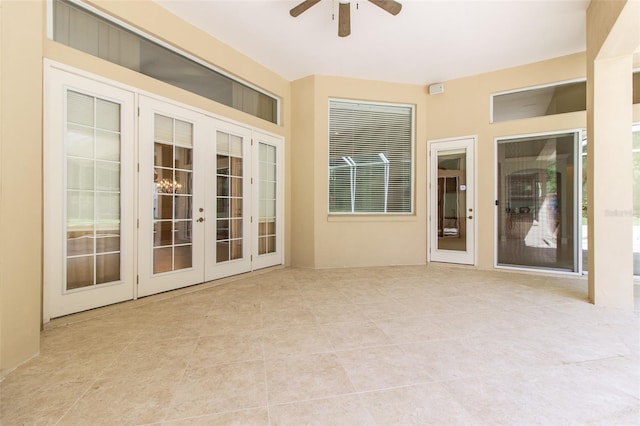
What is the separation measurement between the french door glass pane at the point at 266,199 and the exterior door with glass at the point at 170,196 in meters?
1.08

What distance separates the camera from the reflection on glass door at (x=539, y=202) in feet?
14.4

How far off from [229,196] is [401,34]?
333 centimetres

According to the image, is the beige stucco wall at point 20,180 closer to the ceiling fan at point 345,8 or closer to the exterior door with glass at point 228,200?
the exterior door with glass at point 228,200

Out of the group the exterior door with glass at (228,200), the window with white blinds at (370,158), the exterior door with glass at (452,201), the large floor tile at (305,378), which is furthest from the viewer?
the window with white blinds at (370,158)

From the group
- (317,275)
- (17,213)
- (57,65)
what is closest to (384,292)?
(317,275)

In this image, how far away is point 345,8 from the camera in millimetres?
3088

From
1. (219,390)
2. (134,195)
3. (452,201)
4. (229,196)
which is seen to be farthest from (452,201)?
(134,195)

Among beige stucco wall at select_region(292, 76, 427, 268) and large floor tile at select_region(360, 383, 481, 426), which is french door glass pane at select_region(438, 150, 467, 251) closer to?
beige stucco wall at select_region(292, 76, 427, 268)

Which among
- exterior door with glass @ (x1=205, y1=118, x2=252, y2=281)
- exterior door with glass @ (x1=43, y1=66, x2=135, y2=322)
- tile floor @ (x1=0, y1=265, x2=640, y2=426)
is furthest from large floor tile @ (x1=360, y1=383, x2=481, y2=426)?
exterior door with glass @ (x1=205, y1=118, x2=252, y2=281)

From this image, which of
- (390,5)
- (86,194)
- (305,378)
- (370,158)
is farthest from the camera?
(370,158)

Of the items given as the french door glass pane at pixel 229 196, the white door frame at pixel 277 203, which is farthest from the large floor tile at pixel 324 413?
the white door frame at pixel 277 203

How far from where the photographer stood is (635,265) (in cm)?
415

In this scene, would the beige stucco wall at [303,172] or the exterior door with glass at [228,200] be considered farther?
the beige stucco wall at [303,172]

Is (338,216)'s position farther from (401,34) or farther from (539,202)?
(539,202)
